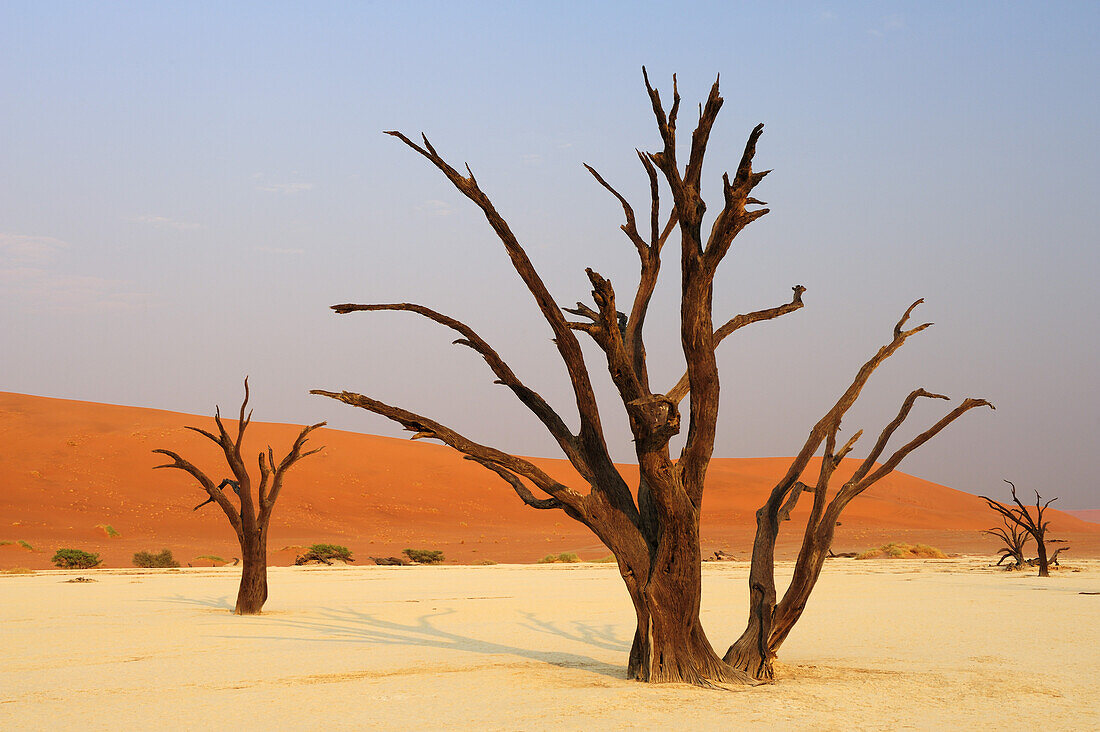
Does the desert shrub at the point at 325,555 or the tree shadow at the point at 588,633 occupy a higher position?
the tree shadow at the point at 588,633

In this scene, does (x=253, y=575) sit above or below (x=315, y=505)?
above

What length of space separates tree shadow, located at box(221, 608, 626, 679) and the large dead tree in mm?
1084

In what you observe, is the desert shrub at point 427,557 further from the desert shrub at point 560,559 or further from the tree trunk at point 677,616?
the tree trunk at point 677,616

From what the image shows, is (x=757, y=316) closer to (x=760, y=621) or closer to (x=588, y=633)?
(x=760, y=621)

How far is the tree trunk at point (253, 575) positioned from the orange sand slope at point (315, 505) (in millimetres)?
22619

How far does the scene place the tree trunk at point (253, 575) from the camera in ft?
46.3

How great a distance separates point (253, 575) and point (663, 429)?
374 inches

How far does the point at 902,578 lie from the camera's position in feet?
79.0

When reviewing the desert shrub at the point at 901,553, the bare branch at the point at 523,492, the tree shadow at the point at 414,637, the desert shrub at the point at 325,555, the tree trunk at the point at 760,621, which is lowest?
the desert shrub at the point at 325,555

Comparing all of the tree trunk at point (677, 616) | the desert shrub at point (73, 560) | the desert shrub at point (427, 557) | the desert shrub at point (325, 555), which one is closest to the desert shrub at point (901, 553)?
the desert shrub at point (427, 557)

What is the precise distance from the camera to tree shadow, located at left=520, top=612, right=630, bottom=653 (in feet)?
36.3

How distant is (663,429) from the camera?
7.11 m

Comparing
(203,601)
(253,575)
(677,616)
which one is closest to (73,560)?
(203,601)

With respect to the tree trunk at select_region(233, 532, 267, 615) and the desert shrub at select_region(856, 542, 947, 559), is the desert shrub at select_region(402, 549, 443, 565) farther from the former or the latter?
the tree trunk at select_region(233, 532, 267, 615)
